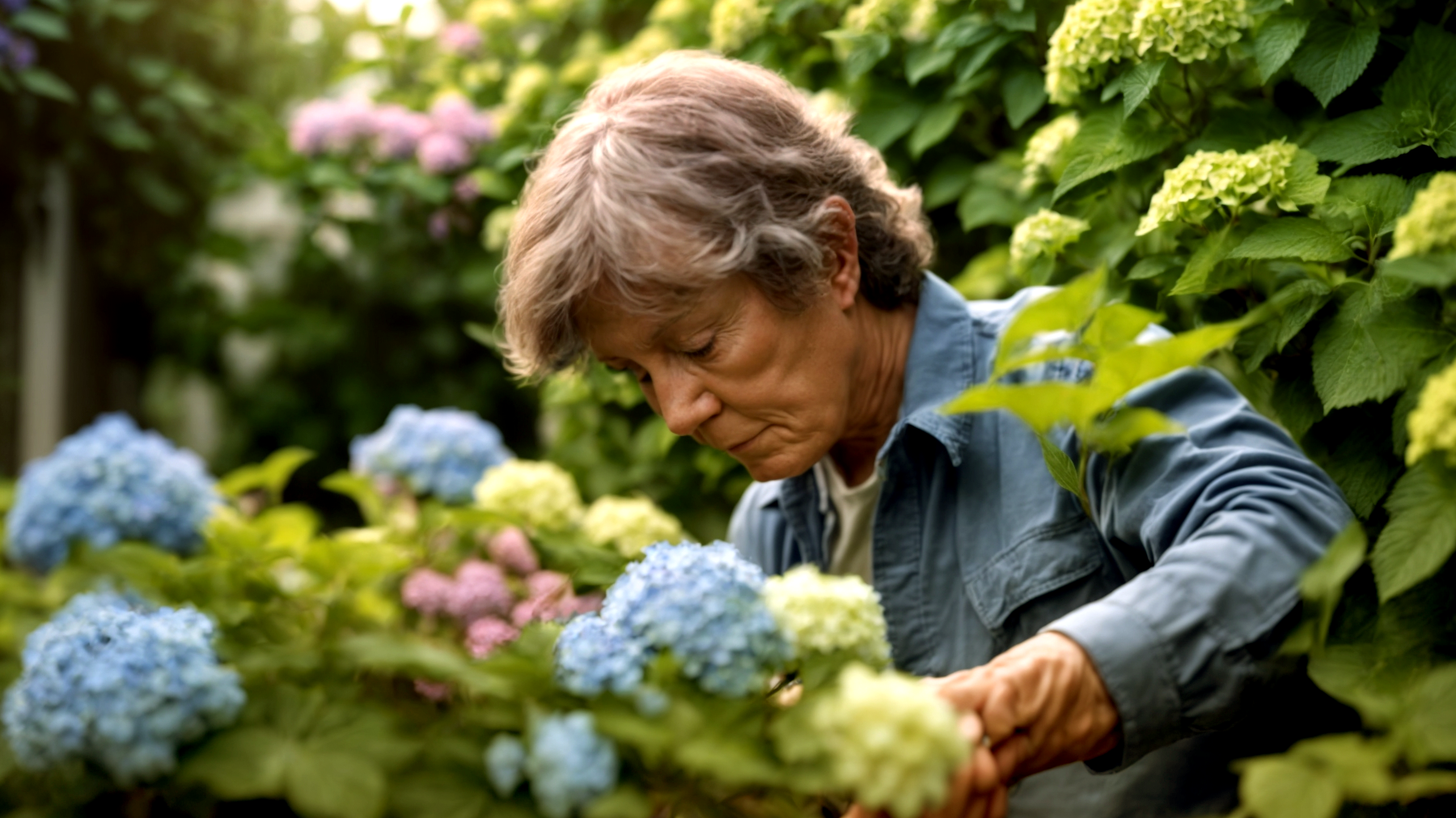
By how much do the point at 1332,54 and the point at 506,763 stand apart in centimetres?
135

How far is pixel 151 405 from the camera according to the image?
550 cm

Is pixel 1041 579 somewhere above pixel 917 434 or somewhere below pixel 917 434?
below

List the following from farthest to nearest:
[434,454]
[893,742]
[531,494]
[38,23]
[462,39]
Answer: [462,39], [38,23], [434,454], [531,494], [893,742]

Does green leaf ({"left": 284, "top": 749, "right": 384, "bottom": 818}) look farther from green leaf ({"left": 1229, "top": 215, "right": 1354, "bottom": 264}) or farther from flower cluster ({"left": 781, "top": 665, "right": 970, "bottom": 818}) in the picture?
green leaf ({"left": 1229, "top": 215, "right": 1354, "bottom": 264})

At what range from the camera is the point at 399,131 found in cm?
332

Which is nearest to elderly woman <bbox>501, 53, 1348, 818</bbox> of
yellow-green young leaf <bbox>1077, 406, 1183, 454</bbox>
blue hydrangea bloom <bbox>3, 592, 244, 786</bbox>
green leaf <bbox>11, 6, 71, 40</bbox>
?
yellow-green young leaf <bbox>1077, 406, 1183, 454</bbox>

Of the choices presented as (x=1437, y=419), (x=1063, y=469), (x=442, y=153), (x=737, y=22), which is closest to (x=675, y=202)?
(x=1063, y=469)

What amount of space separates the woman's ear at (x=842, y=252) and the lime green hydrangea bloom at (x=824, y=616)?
27.7 inches

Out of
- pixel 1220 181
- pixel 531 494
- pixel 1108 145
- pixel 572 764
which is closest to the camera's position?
pixel 572 764

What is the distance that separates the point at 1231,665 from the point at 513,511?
1.34 meters

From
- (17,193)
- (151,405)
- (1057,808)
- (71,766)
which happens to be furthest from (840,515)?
(151,405)

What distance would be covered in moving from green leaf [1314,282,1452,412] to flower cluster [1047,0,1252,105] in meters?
0.42

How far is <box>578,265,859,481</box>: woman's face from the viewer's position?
1.64 meters

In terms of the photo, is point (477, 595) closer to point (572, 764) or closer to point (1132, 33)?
point (572, 764)
